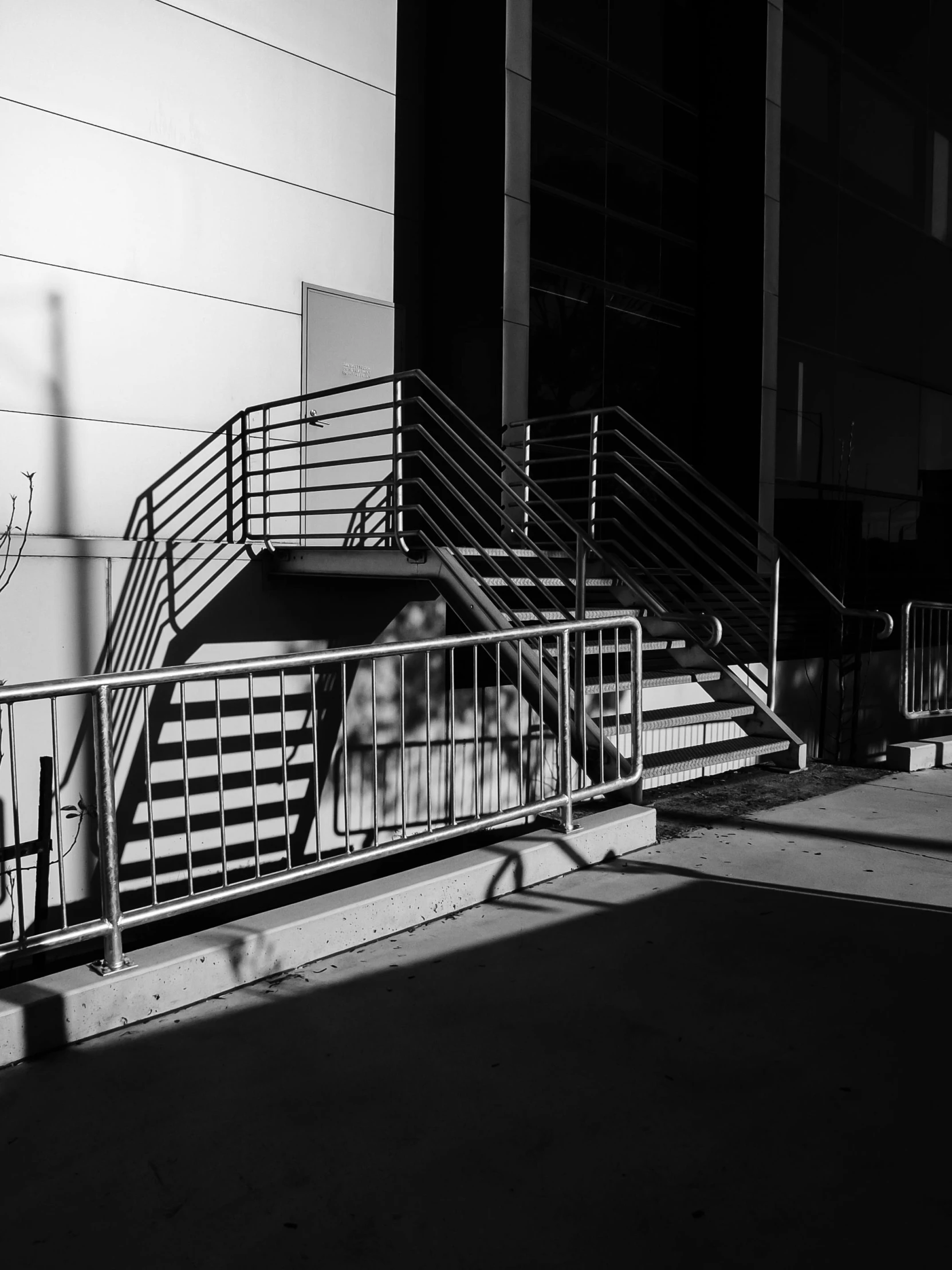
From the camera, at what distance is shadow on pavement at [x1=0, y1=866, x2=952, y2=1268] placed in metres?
2.44

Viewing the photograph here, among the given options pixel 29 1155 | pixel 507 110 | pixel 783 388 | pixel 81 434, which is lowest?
pixel 29 1155

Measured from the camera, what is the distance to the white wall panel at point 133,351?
7930 mm

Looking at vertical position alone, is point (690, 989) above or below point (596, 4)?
below

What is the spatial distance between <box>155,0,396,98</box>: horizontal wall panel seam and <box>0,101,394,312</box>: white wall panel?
1182mm

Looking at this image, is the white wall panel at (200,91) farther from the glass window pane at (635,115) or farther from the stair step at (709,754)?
the stair step at (709,754)

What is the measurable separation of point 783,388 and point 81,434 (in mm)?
9282

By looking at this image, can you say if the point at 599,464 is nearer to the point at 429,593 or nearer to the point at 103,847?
the point at 429,593

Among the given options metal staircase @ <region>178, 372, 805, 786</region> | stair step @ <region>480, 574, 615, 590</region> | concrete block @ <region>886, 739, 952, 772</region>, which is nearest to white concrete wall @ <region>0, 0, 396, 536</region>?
metal staircase @ <region>178, 372, 805, 786</region>

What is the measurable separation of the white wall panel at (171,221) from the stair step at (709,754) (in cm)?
559

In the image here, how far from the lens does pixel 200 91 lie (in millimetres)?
8875

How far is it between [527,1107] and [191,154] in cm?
837

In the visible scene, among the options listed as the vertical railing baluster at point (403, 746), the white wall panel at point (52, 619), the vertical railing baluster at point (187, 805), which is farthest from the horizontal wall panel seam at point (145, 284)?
the vertical railing baluster at point (187, 805)

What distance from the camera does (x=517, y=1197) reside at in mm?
2572

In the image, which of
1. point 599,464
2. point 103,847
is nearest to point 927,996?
point 103,847
